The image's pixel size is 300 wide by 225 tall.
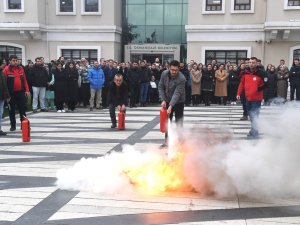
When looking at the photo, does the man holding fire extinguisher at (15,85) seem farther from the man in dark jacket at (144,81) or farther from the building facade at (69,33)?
the building facade at (69,33)

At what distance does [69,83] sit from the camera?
15.1 meters

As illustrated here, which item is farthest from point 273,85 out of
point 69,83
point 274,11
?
point 69,83

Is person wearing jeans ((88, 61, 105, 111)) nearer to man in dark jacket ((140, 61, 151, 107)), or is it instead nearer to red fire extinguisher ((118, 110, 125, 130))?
man in dark jacket ((140, 61, 151, 107))

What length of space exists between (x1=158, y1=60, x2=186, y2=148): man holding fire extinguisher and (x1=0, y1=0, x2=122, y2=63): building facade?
1665cm

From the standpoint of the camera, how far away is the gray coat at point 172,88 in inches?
336

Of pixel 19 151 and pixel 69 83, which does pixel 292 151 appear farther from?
pixel 69 83

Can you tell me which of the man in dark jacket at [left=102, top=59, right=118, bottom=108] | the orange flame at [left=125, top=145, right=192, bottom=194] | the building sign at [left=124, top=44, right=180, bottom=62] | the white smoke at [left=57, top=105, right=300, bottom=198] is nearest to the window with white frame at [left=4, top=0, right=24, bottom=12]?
the building sign at [left=124, top=44, right=180, bottom=62]

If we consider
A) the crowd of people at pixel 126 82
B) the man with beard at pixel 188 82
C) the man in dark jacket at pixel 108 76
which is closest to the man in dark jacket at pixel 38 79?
the crowd of people at pixel 126 82

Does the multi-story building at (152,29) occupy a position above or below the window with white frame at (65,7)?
below

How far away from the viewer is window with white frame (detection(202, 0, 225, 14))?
76.4ft

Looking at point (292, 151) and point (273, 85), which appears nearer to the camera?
point (292, 151)

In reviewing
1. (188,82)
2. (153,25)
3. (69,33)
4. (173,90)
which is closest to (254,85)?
(173,90)

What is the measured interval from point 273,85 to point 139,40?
1128cm

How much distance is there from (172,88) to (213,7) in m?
16.1
